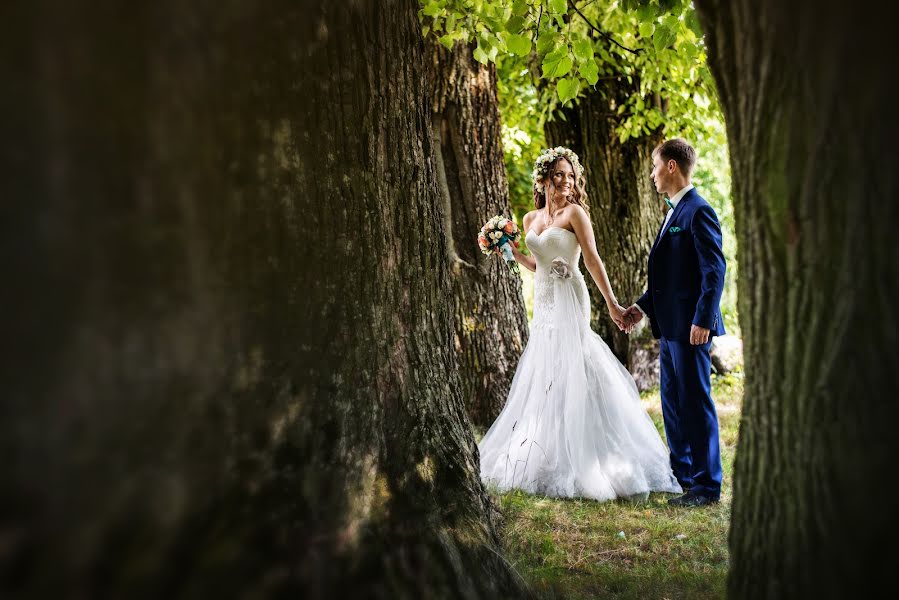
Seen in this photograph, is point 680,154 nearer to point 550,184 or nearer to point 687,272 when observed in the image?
point 687,272

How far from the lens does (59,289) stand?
62.9 inches

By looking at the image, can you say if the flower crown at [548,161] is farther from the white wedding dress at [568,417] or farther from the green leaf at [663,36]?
the green leaf at [663,36]

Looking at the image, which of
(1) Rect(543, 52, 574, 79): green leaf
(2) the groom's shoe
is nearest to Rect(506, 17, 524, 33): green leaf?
(1) Rect(543, 52, 574, 79): green leaf

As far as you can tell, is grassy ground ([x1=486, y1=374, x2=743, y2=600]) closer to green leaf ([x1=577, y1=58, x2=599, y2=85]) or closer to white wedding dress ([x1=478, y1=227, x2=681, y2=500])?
white wedding dress ([x1=478, y1=227, x2=681, y2=500])

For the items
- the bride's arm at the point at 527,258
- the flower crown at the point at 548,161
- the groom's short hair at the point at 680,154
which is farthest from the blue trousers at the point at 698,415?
the flower crown at the point at 548,161

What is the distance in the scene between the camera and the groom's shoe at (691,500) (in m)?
4.86

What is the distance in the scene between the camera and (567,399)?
18.0 ft

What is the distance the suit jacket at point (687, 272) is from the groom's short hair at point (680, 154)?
21 centimetres

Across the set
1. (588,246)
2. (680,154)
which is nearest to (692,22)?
(680,154)

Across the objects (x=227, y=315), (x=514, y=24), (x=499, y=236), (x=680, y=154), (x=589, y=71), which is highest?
(x=514, y=24)

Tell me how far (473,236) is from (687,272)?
2.33 m

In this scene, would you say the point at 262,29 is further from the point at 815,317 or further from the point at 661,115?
the point at 661,115

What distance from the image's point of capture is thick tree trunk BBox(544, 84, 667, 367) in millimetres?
8781

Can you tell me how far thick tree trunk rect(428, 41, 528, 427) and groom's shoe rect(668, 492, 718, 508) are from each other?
2.28 meters
